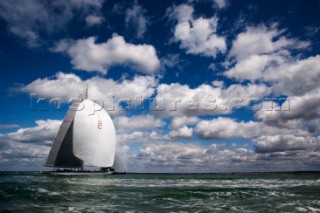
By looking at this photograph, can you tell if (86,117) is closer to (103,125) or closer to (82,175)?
(103,125)

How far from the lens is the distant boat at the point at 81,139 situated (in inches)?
2406

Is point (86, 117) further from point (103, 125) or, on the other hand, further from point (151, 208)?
point (151, 208)

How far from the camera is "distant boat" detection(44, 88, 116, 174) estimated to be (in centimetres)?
6112

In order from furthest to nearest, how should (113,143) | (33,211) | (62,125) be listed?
(113,143)
(62,125)
(33,211)

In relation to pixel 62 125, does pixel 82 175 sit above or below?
below

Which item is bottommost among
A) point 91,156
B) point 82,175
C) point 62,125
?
point 82,175

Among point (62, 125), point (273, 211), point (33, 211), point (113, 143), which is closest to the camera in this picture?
point (33, 211)

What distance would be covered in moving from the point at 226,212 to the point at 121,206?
6.63 metres

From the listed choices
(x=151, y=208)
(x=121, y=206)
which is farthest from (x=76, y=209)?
(x=151, y=208)

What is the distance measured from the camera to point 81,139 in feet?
202

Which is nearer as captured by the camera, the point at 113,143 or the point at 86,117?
the point at 86,117

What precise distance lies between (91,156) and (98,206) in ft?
151

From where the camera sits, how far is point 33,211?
646 inches

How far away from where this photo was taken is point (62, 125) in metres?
60.8
